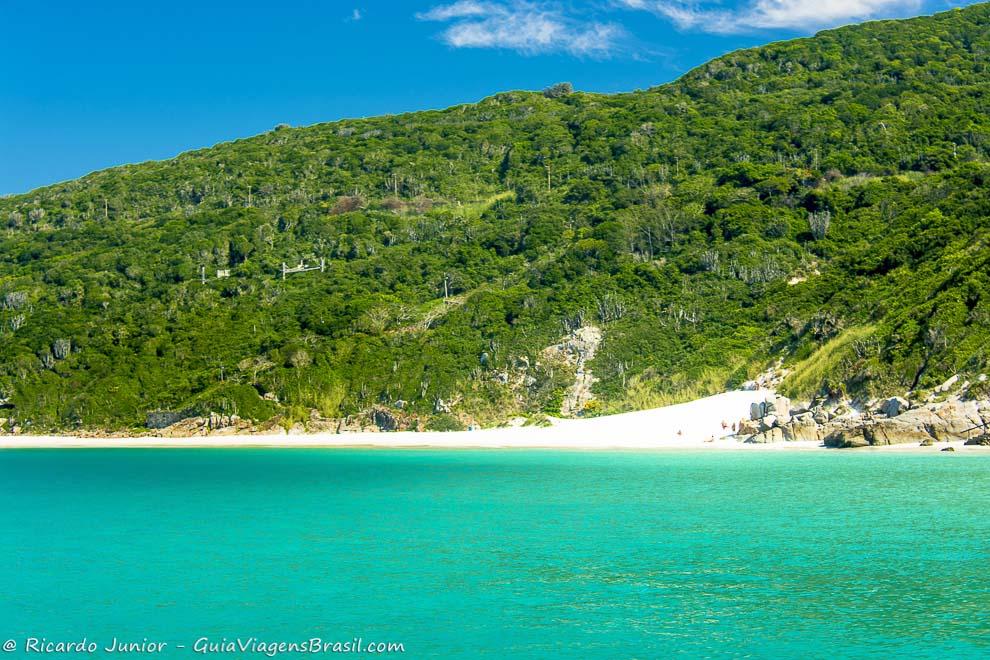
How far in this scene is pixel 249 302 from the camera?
86000 mm

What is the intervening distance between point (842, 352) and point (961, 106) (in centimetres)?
6161

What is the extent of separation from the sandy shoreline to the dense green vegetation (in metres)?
3.28

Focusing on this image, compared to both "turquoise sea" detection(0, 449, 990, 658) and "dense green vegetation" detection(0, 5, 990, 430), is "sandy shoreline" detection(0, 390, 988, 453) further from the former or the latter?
"turquoise sea" detection(0, 449, 990, 658)

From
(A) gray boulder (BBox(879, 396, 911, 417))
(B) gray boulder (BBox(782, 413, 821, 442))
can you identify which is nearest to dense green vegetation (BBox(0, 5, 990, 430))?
(A) gray boulder (BBox(879, 396, 911, 417))

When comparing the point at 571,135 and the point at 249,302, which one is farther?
the point at 571,135

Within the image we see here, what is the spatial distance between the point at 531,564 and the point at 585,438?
3556 centimetres

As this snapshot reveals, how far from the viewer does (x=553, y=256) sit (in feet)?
279

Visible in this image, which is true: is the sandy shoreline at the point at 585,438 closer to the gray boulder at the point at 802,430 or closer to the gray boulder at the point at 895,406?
the gray boulder at the point at 802,430

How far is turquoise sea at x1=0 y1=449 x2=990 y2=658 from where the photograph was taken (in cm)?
1303

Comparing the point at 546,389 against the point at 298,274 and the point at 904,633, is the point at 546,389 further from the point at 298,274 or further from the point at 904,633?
the point at 904,633

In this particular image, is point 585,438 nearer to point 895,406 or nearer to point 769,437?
point 769,437

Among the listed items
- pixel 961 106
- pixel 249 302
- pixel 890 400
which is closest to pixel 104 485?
pixel 890 400

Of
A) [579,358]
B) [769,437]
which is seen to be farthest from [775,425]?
[579,358]

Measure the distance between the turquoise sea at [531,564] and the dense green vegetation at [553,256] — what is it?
2018cm
